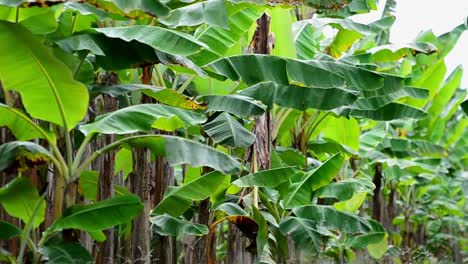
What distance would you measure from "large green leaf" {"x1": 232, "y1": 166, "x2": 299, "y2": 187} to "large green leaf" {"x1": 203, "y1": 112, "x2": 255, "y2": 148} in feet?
1.59

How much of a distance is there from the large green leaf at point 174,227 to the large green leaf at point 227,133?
1.89 ft

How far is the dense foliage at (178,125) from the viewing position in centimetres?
283

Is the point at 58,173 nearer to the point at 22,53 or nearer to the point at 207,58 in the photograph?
the point at 22,53

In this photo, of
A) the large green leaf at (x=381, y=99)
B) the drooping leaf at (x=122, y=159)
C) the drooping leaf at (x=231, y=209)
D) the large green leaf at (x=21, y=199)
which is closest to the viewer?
the large green leaf at (x=21, y=199)

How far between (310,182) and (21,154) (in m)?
2.13

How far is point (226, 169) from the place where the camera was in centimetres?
287

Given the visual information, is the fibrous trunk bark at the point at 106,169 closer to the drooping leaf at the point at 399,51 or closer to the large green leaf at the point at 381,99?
the large green leaf at the point at 381,99

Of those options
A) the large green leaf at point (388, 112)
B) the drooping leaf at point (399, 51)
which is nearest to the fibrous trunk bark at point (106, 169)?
the large green leaf at point (388, 112)

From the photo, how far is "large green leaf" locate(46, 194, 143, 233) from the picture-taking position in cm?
284

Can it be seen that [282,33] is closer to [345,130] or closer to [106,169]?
[345,130]

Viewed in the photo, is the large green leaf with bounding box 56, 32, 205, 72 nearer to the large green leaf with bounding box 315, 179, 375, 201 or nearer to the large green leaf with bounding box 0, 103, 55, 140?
the large green leaf with bounding box 0, 103, 55, 140

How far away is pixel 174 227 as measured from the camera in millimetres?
3658

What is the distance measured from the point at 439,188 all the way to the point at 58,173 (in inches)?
369

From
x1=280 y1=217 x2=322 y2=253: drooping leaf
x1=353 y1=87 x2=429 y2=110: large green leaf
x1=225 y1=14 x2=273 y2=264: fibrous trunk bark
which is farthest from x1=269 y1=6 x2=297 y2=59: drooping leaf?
x1=280 y1=217 x2=322 y2=253: drooping leaf
